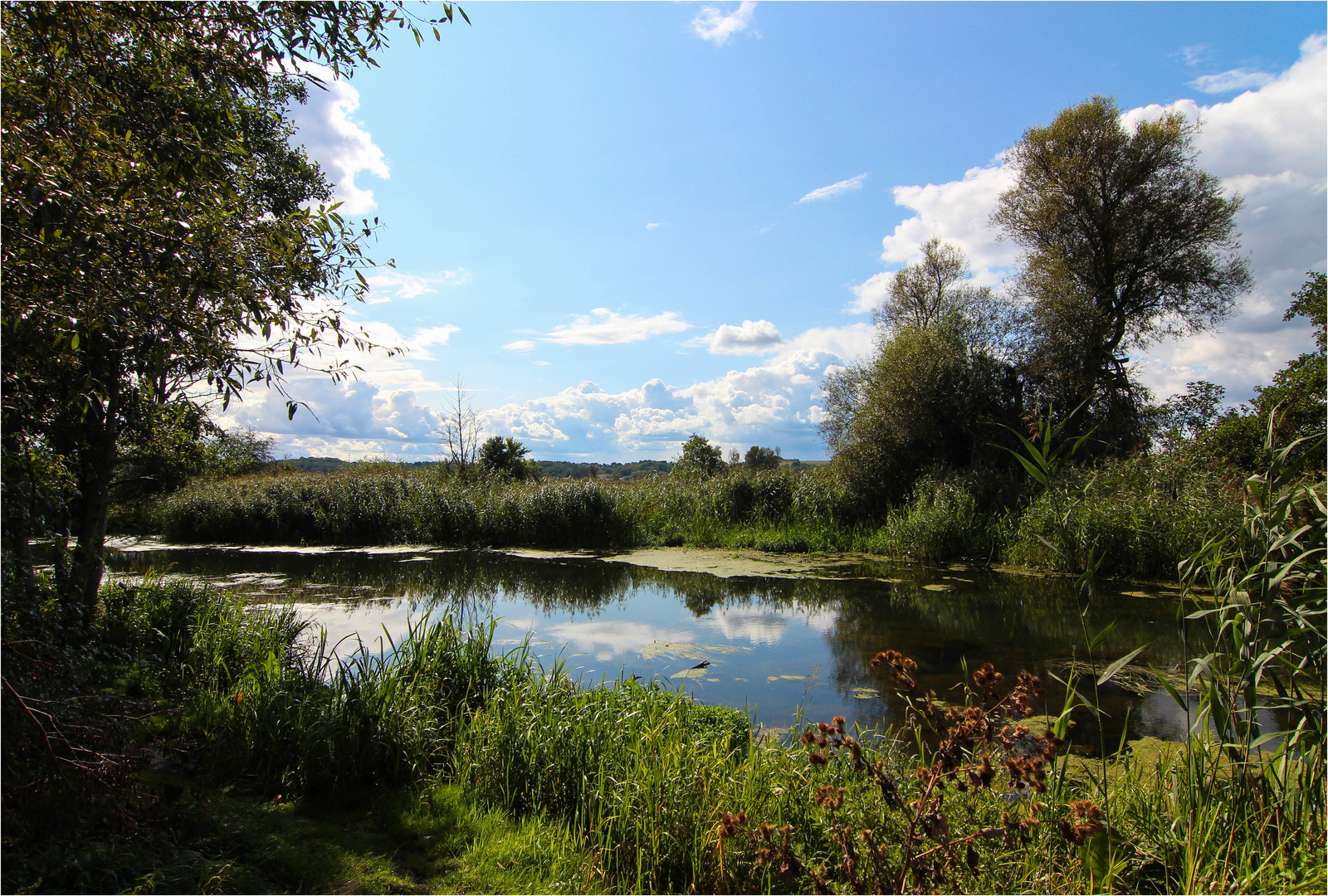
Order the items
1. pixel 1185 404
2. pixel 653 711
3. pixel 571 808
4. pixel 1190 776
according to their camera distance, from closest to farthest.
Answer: pixel 1190 776 < pixel 571 808 < pixel 653 711 < pixel 1185 404

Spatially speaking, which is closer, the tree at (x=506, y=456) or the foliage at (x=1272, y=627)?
the foliage at (x=1272, y=627)

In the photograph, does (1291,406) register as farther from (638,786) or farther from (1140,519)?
(638,786)

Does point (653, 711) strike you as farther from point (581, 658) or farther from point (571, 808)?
point (581, 658)

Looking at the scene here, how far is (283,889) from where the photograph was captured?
2.81 meters

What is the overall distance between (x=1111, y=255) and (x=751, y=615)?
16241 mm

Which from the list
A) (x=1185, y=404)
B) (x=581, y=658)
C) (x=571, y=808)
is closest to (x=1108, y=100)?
(x=1185, y=404)

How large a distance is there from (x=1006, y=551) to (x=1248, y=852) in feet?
36.1

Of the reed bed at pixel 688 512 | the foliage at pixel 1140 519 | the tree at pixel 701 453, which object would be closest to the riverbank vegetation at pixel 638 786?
the foliage at pixel 1140 519

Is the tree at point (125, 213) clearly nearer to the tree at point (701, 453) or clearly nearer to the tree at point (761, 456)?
the tree at point (701, 453)

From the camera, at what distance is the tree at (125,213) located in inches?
98.3

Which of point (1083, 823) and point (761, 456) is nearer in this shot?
point (1083, 823)

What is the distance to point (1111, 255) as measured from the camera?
18531mm

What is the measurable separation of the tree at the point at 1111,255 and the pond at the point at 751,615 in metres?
7.81

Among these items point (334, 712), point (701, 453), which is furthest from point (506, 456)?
point (334, 712)
